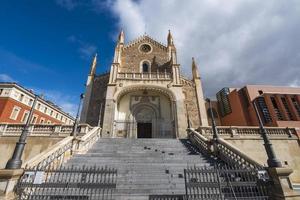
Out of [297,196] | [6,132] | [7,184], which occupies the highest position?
[6,132]

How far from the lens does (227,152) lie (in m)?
8.16

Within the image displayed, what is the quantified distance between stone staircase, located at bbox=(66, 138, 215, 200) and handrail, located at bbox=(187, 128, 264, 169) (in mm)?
727

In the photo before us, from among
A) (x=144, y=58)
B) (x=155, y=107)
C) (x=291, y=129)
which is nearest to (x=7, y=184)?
(x=155, y=107)

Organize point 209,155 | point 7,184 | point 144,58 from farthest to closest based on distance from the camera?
point 144,58 < point 209,155 < point 7,184

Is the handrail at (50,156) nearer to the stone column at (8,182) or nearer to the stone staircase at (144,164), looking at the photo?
the stone staircase at (144,164)

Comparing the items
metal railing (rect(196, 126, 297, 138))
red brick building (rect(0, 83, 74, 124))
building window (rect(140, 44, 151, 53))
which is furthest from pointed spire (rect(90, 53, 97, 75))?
metal railing (rect(196, 126, 297, 138))

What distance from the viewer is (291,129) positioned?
13.8m

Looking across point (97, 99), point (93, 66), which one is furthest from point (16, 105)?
point (97, 99)

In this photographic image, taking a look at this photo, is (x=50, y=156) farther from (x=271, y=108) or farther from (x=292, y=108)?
(x=292, y=108)

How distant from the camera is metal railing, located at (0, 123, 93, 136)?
12797 millimetres

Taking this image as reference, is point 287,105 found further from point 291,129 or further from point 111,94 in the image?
point 111,94

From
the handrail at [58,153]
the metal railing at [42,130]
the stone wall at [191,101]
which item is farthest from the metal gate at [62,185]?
the stone wall at [191,101]

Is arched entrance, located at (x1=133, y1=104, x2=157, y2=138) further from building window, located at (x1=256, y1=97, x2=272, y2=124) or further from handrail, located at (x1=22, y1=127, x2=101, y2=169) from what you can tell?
building window, located at (x1=256, y1=97, x2=272, y2=124)

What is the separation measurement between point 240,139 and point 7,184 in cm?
1415
